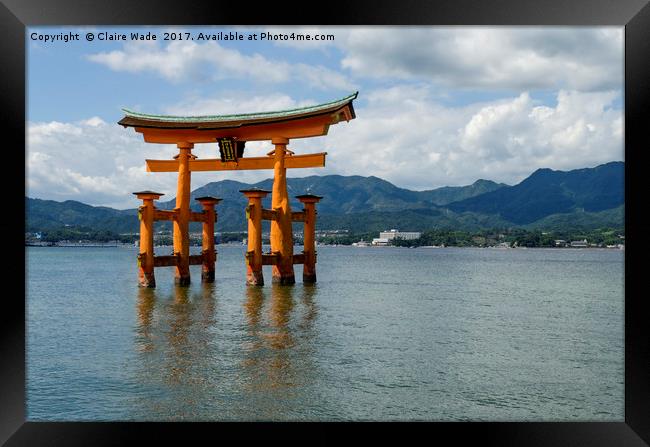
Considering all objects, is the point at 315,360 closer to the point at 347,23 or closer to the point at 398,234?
the point at 347,23

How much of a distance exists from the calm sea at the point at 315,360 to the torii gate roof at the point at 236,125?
18.7ft

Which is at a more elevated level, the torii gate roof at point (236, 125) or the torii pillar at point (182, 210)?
the torii gate roof at point (236, 125)

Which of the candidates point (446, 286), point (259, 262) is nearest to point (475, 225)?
point (446, 286)

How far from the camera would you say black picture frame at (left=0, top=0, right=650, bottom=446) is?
5215 mm

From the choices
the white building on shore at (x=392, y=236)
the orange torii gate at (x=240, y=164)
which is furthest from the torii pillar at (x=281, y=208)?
the white building on shore at (x=392, y=236)

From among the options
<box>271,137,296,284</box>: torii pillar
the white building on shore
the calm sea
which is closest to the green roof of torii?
<box>271,137,296,284</box>: torii pillar

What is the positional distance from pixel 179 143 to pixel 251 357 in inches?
521

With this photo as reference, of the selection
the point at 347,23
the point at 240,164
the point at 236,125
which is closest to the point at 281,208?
the point at 240,164

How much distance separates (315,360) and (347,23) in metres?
6.61

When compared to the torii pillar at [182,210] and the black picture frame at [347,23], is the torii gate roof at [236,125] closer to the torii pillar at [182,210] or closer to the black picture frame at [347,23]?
the torii pillar at [182,210]

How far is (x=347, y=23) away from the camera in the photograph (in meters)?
5.45

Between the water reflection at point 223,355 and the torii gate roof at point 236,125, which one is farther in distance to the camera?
the torii gate roof at point 236,125

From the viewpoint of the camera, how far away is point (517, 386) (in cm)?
934

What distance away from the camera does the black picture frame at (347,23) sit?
5.21m
